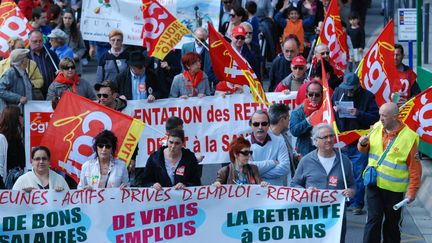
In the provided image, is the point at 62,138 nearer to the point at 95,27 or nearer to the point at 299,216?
the point at 299,216

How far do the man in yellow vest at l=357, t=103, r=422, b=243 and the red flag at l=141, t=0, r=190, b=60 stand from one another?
4.91 meters

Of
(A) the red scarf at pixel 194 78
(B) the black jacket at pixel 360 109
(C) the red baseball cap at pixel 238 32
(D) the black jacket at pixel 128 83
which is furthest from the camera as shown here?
(C) the red baseball cap at pixel 238 32

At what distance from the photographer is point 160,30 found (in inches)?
683

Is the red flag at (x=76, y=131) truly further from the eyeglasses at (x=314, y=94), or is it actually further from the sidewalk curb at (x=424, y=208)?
the sidewalk curb at (x=424, y=208)

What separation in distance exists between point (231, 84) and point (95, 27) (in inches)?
184

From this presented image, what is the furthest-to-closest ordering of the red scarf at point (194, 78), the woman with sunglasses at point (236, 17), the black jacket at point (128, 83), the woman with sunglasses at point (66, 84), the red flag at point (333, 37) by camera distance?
the woman with sunglasses at point (236, 17) < the red flag at point (333, 37) < the red scarf at point (194, 78) < the black jacket at point (128, 83) < the woman with sunglasses at point (66, 84)

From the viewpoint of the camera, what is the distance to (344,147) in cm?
1505

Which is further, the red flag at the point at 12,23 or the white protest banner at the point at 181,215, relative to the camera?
the red flag at the point at 12,23

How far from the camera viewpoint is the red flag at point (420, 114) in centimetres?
1398

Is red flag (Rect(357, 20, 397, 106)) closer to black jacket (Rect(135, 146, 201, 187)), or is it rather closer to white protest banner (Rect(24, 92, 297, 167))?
white protest banner (Rect(24, 92, 297, 167))

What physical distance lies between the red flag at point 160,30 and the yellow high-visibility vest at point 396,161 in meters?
5.01

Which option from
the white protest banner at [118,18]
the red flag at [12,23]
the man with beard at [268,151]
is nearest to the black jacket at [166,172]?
the man with beard at [268,151]

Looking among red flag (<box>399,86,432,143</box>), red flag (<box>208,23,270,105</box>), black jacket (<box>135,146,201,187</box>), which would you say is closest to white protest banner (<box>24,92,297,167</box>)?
red flag (<box>208,23,270,105</box>)

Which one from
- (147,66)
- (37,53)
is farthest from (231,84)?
(37,53)
